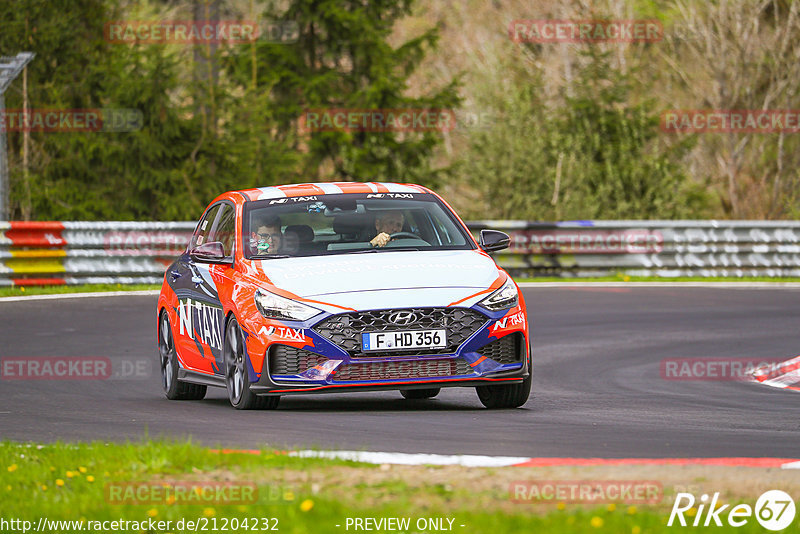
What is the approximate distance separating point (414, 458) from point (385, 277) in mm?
2807

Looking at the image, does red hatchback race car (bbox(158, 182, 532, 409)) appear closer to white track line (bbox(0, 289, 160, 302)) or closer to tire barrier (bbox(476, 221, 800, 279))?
white track line (bbox(0, 289, 160, 302))

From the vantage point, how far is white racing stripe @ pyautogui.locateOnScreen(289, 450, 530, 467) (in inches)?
283

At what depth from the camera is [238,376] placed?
10461mm

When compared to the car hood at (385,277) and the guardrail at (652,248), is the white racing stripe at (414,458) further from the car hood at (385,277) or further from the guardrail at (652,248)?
the guardrail at (652,248)

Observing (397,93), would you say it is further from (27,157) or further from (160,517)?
(160,517)

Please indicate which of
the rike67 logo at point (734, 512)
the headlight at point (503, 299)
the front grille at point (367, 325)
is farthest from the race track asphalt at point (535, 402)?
the rike67 logo at point (734, 512)

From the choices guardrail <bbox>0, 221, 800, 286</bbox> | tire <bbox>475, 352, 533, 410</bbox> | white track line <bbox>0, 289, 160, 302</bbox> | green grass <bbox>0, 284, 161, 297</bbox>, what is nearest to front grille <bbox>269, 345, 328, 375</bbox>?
tire <bbox>475, 352, 533, 410</bbox>

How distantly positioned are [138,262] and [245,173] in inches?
297

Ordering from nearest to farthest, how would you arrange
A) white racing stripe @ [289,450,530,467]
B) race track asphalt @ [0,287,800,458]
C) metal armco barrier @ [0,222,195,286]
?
1. white racing stripe @ [289,450,530,467]
2. race track asphalt @ [0,287,800,458]
3. metal armco barrier @ [0,222,195,286]

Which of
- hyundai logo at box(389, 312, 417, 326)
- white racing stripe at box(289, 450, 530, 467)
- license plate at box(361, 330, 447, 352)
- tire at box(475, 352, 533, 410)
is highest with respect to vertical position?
hyundai logo at box(389, 312, 417, 326)

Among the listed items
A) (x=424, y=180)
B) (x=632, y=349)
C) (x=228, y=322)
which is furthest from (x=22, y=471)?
(x=424, y=180)

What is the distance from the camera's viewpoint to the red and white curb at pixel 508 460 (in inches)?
279

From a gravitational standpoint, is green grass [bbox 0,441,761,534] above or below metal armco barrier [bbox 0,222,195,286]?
above

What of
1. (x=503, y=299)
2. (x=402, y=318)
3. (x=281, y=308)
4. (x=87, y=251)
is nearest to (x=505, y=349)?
(x=503, y=299)
